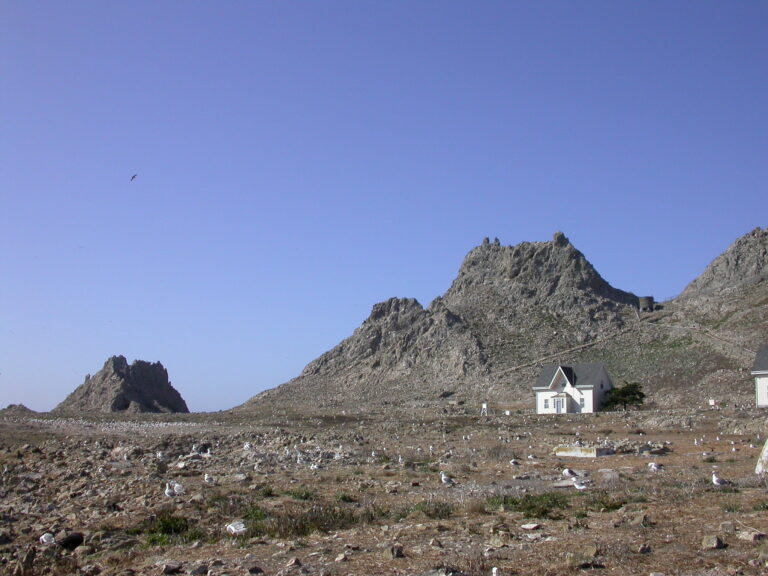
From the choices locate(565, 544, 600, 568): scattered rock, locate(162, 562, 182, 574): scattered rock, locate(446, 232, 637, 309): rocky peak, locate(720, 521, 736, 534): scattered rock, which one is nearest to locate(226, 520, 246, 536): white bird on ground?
locate(162, 562, 182, 574): scattered rock

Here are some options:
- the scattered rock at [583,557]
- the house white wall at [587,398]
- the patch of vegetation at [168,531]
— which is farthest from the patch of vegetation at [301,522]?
the house white wall at [587,398]

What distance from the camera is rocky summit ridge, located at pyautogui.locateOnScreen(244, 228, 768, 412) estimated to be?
75125mm

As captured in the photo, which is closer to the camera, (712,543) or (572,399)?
(712,543)

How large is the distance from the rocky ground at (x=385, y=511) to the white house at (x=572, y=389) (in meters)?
31.2

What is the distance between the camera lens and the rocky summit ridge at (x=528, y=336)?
7512 centimetres

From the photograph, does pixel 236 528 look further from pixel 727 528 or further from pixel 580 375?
pixel 580 375

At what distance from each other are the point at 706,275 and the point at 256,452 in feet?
365

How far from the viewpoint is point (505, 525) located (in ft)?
33.1

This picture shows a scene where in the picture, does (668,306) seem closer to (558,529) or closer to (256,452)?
(256,452)

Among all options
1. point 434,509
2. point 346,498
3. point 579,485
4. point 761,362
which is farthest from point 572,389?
point 434,509

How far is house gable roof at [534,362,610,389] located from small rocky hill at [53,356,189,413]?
4187 centimetres

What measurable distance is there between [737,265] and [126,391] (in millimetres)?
90685

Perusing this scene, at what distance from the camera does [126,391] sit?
259ft

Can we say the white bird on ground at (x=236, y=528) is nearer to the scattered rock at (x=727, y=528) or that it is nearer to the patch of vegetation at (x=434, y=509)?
the patch of vegetation at (x=434, y=509)
